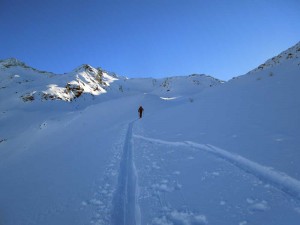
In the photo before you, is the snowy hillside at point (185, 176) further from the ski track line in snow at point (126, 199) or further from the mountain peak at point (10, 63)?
the mountain peak at point (10, 63)

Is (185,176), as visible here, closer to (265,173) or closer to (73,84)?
(265,173)

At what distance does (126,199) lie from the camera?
526 cm

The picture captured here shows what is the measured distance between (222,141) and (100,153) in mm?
5086

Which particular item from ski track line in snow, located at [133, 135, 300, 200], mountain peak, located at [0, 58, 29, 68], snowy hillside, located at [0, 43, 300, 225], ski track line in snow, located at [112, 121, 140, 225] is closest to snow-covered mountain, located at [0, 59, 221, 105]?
mountain peak, located at [0, 58, 29, 68]

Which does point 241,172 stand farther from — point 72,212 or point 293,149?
point 72,212

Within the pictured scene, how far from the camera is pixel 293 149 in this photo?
18.4 ft

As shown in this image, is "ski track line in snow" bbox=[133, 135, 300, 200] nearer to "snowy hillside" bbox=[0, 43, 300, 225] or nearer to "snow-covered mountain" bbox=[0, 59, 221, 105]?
"snowy hillside" bbox=[0, 43, 300, 225]

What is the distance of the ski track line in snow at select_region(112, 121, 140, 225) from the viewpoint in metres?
4.41

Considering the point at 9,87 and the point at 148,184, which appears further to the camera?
the point at 9,87

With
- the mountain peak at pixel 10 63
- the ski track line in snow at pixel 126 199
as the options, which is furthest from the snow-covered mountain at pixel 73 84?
the ski track line in snow at pixel 126 199

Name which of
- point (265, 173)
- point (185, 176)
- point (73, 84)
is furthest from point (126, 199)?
point (73, 84)

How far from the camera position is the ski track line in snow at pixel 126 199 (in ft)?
14.5


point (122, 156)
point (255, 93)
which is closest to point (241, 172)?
point (122, 156)

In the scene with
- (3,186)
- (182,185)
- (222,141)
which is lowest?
(3,186)
